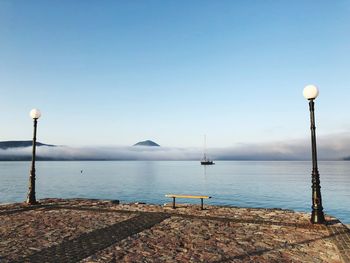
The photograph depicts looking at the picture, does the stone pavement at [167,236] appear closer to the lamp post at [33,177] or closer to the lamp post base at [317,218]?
the lamp post base at [317,218]

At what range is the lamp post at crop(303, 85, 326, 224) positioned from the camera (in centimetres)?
1072

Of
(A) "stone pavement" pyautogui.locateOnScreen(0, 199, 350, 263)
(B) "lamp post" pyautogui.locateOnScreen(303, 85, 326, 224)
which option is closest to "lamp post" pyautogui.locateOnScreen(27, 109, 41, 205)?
(A) "stone pavement" pyautogui.locateOnScreen(0, 199, 350, 263)

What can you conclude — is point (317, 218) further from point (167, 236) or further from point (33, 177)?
point (33, 177)

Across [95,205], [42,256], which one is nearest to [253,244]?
[42,256]

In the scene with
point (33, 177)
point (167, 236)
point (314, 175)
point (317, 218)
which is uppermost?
point (314, 175)

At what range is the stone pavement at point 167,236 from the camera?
725 cm

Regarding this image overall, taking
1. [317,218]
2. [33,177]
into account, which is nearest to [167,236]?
[317,218]

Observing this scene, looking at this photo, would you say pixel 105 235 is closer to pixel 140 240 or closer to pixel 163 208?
pixel 140 240

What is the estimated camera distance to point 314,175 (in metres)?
11.0

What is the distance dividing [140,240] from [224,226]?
3.32 m

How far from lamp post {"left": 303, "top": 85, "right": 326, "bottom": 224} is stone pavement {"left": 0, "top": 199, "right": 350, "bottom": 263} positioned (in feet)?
1.38

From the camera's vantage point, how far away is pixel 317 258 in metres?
7.14

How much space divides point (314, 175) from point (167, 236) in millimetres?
6093

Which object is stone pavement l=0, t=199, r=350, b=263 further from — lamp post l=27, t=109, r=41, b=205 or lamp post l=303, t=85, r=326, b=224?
lamp post l=27, t=109, r=41, b=205
